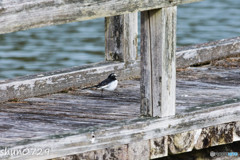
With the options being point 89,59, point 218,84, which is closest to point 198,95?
point 218,84

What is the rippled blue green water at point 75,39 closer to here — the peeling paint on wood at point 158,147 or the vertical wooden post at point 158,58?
the peeling paint on wood at point 158,147

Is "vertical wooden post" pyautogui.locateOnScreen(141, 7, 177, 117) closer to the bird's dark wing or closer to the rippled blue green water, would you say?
the bird's dark wing

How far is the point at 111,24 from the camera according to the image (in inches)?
294

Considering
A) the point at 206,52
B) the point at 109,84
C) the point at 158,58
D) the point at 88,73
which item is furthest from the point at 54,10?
the point at 206,52

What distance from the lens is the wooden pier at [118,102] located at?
15.5 ft

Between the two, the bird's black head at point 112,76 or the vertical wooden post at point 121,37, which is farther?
the vertical wooden post at point 121,37

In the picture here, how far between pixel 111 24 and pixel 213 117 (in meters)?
2.17

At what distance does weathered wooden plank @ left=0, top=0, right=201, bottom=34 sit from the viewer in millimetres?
4211

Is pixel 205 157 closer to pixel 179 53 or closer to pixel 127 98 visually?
pixel 127 98

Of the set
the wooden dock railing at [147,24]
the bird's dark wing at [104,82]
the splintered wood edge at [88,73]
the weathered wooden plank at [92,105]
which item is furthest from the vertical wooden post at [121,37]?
the wooden dock railing at [147,24]

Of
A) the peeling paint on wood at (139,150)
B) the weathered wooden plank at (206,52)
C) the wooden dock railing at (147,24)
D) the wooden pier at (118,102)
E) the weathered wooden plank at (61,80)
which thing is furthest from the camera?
the weathered wooden plank at (206,52)

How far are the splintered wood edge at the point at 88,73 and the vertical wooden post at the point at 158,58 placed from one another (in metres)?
1.84

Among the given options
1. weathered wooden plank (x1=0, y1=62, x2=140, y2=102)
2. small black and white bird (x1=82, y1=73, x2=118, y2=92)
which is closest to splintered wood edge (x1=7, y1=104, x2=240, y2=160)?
small black and white bird (x1=82, y1=73, x2=118, y2=92)

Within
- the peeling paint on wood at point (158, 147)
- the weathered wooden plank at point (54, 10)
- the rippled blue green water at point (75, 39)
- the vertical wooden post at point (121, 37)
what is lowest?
the rippled blue green water at point (75, 39)
